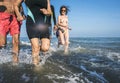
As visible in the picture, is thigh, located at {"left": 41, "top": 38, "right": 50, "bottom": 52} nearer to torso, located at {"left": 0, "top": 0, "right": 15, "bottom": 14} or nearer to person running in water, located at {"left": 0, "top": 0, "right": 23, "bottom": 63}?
person running in water, located at {"left": 0, "top": 0, "right": 23, "bottom": 63}

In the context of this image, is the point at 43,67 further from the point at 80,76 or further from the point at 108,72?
the point at 108,72

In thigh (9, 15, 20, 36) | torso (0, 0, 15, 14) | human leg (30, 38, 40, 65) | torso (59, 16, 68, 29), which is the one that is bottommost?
human leg (30, 38, 40, 65)

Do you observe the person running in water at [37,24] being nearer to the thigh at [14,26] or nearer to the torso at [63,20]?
the thigh at [14,26]

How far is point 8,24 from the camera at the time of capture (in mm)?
7109

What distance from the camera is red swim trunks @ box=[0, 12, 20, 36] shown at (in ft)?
23.0

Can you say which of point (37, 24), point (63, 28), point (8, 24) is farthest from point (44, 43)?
point (63, 28)

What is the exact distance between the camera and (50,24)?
716 cm

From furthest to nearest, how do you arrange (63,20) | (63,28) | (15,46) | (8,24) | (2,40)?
1. (63,20)
2. (63,28)
3. (15,46)
4. (8,24)
5. (2,40)

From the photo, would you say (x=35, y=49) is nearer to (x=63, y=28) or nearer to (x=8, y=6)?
(x=8, y=6)

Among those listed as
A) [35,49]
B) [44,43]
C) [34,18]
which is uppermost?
[34,18]

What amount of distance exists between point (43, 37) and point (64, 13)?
20.9ft

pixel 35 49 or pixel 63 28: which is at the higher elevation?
pixel 63 28

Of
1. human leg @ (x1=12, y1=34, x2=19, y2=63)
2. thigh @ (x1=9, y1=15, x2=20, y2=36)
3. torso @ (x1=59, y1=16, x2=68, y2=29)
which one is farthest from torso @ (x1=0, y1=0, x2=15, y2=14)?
torso @ (x1=59, y1=16, x2=68, y2=29)

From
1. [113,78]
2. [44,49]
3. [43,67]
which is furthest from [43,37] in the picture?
[113,78]
